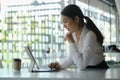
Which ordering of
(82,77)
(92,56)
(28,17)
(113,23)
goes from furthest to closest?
(113,23) → (28,17) → (92,56) → (82,77)

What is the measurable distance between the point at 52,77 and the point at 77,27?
0.77m

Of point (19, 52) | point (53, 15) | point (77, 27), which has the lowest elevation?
point (19, 52)

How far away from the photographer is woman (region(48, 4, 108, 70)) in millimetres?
2064

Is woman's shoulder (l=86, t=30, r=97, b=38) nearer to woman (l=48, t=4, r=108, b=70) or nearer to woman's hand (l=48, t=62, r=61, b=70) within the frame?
woman (l=48, t=4, r=108, b=70)

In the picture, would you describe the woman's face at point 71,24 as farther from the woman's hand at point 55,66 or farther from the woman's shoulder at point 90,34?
the woman's hand at point 55,66

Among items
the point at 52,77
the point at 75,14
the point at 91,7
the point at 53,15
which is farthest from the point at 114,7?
the point at 52,77

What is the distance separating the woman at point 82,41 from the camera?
2.06 m

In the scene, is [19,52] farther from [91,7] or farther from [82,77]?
[82,77]

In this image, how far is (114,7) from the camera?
6.16 metres

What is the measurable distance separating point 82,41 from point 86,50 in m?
0.13

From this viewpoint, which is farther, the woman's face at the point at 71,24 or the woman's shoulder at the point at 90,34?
the woman's face at the point at 71,24

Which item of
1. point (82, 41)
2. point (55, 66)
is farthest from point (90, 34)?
point (55, 66)

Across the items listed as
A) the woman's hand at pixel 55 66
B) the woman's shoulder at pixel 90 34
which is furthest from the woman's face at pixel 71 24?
the woman's hand at pixel 55 66

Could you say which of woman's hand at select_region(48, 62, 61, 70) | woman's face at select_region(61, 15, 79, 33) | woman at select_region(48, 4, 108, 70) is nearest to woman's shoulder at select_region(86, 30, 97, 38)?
woman at select_region(48, 4, 108, 70)
